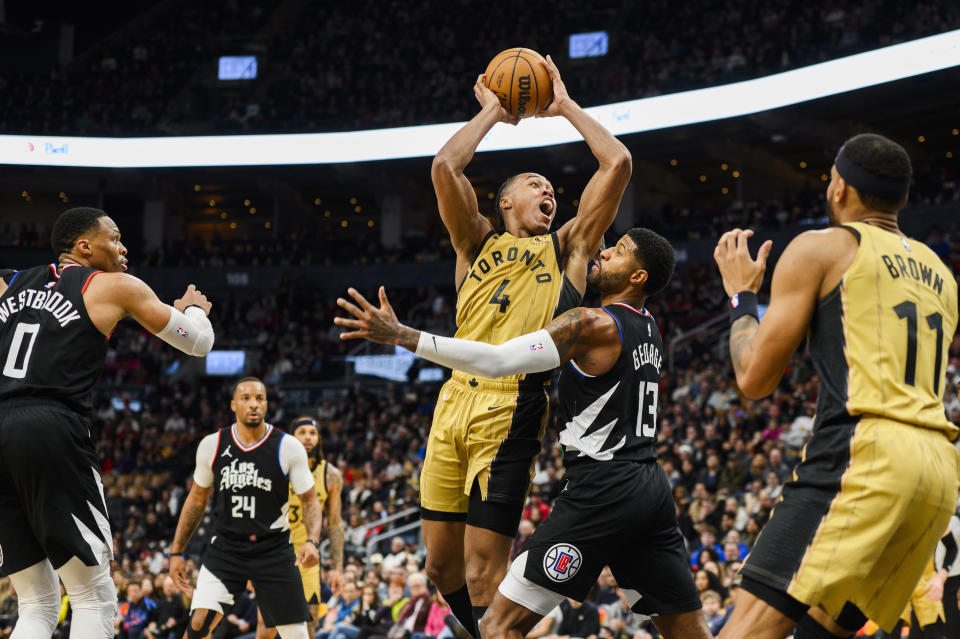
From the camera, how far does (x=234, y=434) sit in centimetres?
790

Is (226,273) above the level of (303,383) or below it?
above

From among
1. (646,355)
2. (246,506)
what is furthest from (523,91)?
(246,506)

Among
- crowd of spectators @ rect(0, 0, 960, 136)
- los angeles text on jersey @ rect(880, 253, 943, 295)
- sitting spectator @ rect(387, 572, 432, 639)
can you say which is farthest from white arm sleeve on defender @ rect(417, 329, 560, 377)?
crowd of spectators @ rect(0, 0, 960, 136)

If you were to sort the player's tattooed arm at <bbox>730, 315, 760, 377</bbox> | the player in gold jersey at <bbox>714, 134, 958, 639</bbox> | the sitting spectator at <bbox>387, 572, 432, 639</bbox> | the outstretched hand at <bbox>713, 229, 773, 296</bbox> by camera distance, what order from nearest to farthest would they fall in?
the player in gold jersey at <bbox>714, 134, 958, 639</bbox>, the player's tattooed arm at <bbox>730, 315, 760, 377</bbox>, the outstretched hand at <bbox>713, 229, 773, 296</bbox>, the sitting spectator at <bbox>387, 572, 432, 639</bbox>

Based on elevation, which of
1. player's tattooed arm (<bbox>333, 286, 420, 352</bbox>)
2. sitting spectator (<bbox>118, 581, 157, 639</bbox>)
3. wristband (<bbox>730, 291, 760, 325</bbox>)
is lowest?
sitting spectator (<bbox>118, 581, 157, 639</bbox>)

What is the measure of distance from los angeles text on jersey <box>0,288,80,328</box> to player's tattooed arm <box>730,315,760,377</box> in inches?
122

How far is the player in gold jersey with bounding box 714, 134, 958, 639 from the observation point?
3.24 m

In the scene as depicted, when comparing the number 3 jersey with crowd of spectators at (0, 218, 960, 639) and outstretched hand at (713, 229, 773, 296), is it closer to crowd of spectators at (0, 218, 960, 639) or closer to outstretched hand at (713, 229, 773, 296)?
crowd of spectators at (0, 218, 960, 639)

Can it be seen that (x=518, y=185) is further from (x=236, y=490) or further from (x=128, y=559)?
(x=128, y=559)

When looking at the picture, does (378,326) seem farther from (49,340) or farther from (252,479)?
(252,479)

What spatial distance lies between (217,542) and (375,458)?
41.9ft

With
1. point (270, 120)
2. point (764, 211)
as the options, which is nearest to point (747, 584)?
point (764, 211)

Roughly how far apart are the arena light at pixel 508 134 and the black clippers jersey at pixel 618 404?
59.4 feet

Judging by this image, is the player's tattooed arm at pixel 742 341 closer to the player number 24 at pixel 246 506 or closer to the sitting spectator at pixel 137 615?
the player number 24 at pixel 246 506
